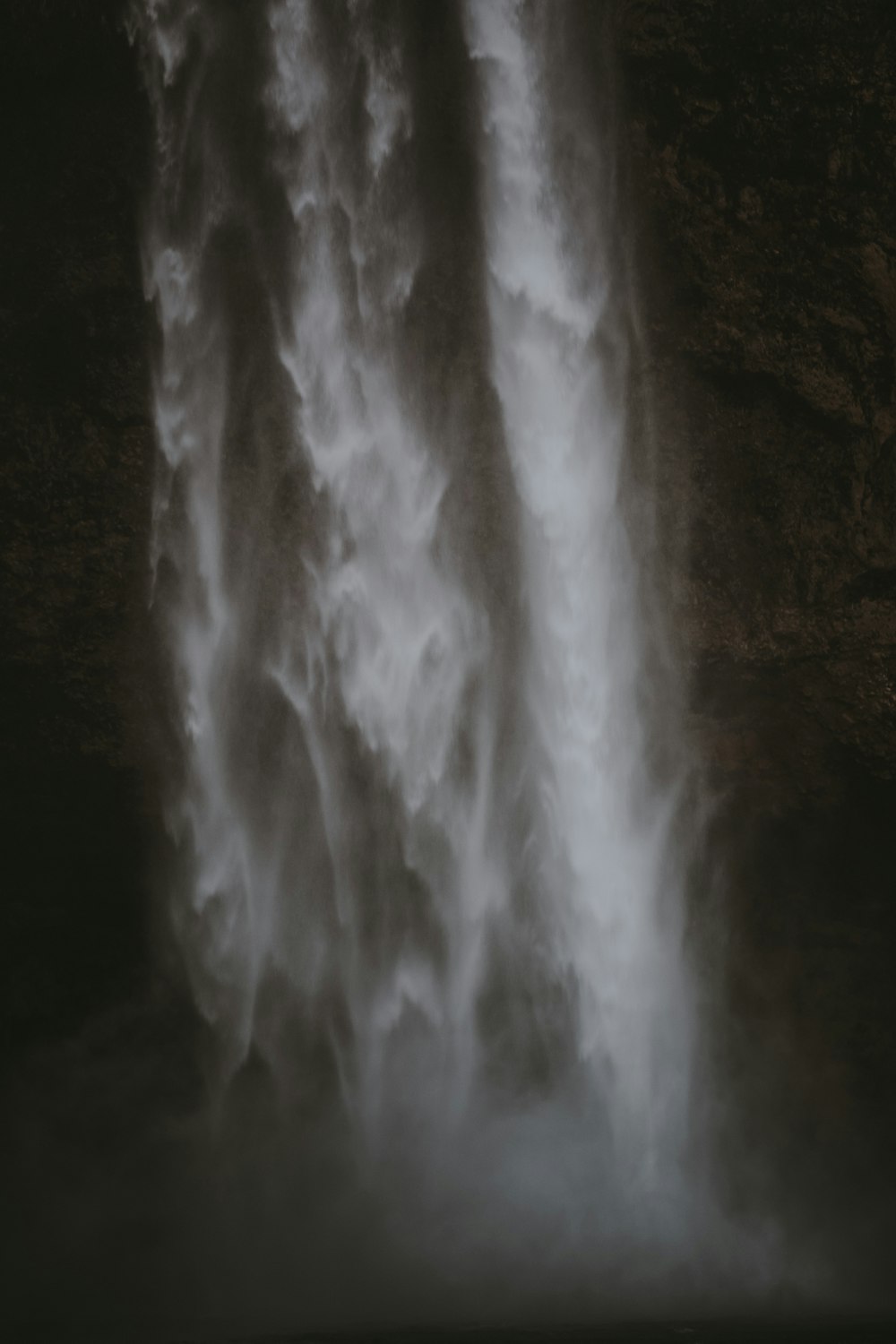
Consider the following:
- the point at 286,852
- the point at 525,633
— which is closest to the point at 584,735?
the point at 525,633

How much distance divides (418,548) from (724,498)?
220 centimetres

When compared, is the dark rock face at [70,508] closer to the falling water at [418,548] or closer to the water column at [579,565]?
the falling water at [418,548]

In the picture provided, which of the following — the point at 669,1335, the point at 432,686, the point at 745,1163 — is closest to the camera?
the point at 669,1335

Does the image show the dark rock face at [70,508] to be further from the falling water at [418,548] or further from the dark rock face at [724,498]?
the falling water at [418,548]

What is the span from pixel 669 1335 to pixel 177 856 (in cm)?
484

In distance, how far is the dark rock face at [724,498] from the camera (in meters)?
8.28

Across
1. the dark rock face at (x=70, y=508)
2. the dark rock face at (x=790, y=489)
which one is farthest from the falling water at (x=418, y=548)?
the dark rock face at (x=790, y=489)

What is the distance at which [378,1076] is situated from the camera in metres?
9.02

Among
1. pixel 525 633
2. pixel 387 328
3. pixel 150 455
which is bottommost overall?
pixel 525 633

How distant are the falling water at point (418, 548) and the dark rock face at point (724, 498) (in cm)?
38

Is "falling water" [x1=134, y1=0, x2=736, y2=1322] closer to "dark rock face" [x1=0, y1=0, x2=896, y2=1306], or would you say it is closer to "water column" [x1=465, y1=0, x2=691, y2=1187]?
"water column" [x1=465, y1=0, x2=691, y2=1187]

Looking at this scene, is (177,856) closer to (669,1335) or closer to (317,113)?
(669,1335)

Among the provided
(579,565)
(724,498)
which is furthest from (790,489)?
(579,565)

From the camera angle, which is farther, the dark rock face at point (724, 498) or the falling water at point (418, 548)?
the falling water at point (418, 548)
